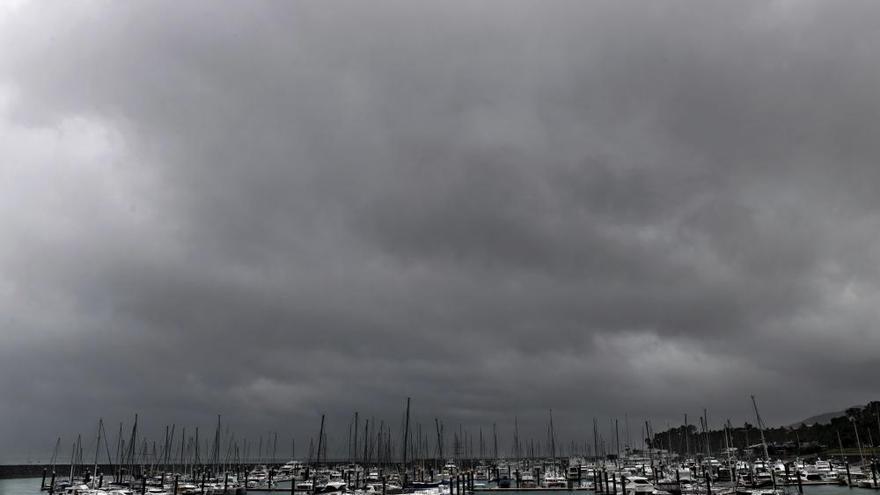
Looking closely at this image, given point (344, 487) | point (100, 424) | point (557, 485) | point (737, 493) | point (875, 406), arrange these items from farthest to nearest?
point (875, 406), point (100, 424), point (557, 485), point (344, 487), point (737, 493)

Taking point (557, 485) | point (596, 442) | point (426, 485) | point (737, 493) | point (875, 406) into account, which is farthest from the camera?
point (875, 406)

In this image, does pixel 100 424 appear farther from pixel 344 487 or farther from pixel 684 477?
pixel 684 477

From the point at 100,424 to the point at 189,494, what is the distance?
1646 inches

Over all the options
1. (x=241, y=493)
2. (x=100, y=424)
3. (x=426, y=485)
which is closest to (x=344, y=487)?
(x=426, y=485)

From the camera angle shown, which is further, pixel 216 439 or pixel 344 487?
pixel 216 439

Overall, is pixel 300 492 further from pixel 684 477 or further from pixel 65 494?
pixel 684 477

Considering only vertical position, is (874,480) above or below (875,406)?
below

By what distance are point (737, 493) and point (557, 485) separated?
4291 cm

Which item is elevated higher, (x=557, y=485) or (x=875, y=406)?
(x=875, y=406)

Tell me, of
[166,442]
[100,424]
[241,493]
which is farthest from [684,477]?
[100,424]

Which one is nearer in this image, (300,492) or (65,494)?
(65,494)

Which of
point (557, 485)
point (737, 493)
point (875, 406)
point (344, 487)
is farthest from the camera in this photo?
point (875, 406)

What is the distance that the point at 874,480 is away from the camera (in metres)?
102

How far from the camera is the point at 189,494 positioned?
104500 mm
